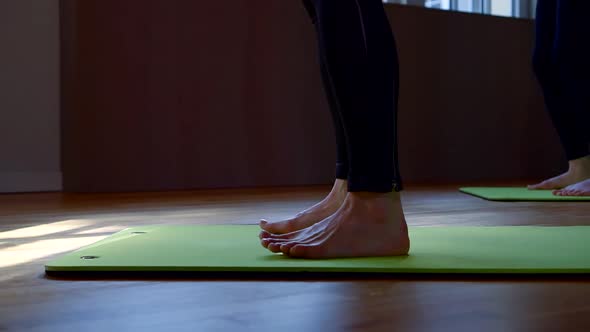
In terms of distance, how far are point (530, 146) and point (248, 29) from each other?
86.6 inches

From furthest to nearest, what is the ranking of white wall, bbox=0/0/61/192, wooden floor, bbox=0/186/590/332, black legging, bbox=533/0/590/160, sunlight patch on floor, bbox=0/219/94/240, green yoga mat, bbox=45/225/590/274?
white wall, bbox=0/0/61/192 → black legging, bbox=533/0/590/160 → sunlight patch on floor, bbox=0/219/94/240 → green yoga mat, bbox=45/225/590/274 → wooden floor, bbox=0/186/590/332

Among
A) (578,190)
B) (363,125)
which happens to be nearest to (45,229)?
(363,125)

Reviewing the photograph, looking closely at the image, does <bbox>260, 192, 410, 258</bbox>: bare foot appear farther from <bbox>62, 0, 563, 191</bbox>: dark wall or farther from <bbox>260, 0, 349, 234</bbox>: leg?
<bbox>62, 0, 563, 191</bbox>: dark wall

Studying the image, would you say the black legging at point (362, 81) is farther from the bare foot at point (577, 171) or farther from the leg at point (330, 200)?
the bare foot at point (577, 171)

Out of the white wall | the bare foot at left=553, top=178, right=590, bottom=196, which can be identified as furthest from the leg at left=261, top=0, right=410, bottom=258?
the white wall

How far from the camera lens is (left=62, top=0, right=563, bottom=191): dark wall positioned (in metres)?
3.23

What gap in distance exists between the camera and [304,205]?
8.04 ft

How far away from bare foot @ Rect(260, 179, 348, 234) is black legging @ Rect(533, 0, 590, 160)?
1.71 meters

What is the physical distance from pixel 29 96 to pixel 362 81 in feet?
7.92

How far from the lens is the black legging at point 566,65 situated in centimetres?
265

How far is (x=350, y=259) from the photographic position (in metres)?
1.07

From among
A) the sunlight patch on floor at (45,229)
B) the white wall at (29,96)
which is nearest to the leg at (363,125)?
the sunlight patch on floor at (45,229)

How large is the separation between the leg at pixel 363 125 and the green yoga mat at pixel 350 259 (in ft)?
0.09

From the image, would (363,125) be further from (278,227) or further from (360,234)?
(278,227)
